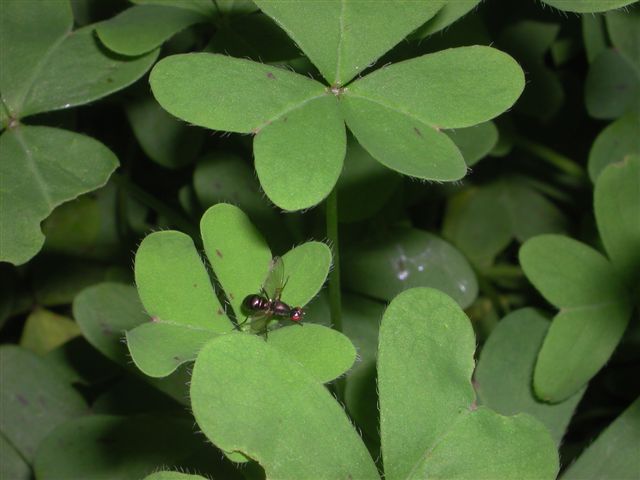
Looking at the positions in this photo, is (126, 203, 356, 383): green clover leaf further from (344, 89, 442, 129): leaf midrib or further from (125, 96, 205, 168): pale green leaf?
(125, 96, 205, 168): pale green leaf

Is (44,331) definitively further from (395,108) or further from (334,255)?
(395,108)

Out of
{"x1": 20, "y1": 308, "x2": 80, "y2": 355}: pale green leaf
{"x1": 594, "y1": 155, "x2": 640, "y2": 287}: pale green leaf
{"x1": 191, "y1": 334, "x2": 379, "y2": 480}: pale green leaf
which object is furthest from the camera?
{"x1": 20, "y1": 308, "x2": 80, "y2": 355}: pale green leaf

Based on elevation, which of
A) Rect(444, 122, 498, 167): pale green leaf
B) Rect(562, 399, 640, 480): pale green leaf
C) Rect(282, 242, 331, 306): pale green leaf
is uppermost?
Rect(282, 242, 331, 306): pale green leaf

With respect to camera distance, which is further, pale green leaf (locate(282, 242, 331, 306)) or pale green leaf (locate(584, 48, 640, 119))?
pale green leaf (locate(584, 48, 640, 119))

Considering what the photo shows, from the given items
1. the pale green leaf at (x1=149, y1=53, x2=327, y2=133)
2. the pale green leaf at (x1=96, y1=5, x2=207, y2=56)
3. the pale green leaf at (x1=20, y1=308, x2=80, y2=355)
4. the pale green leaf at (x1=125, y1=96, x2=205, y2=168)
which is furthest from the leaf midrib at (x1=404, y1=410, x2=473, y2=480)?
the pale green leaf at (x1=20, y1=308, x2=80, y2=355)

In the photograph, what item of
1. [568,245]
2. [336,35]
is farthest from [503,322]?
[336,35]

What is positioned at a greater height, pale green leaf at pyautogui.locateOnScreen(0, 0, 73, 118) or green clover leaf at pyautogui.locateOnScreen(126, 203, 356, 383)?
pale green leaf at pyautogui.locateOnScreen(0, 0, 73, 118)

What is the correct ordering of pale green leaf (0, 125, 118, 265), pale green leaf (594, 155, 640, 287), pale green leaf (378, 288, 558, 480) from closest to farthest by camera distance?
pale green leaf (378, 288, 558, 480) < pale green leaf (0, 125, 118, 265) < pale green leaf (594, 155, 640, 287)

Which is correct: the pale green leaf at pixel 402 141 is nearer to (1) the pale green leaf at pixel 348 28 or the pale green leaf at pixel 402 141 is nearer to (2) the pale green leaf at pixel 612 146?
(1) the pale green leaf at pixel 348 28
